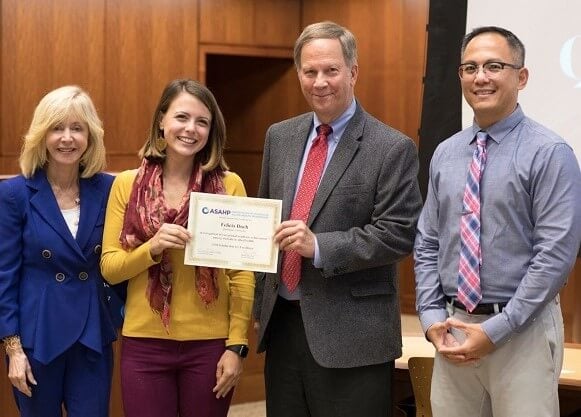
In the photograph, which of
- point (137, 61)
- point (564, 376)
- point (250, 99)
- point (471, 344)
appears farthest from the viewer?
point (250, 99)

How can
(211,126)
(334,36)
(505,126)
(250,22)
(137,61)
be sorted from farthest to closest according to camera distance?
(250,22) → (137,61) → (211,126) → (334,36) → (505,126)

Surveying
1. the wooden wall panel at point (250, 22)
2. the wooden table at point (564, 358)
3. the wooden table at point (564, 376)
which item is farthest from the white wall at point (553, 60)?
the wooden wall panel at point (250, 22)

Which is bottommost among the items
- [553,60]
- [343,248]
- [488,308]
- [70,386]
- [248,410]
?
[248,410]

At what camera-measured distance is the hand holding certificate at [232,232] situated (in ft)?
9.08

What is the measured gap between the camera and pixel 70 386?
116 inches

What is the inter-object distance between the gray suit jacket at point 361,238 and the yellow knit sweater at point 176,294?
0.20m

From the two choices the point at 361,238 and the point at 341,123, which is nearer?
the point at 361,238

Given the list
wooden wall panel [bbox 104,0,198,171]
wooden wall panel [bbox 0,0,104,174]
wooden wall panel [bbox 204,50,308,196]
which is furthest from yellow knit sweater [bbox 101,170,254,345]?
wooden wall panel [bbox 204,50,308,196]

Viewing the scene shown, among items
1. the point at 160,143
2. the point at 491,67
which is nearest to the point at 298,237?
the point at 160,143

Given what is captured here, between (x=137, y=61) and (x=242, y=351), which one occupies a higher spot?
(x=137, y=61)

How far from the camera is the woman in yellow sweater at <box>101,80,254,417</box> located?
9.36 feet

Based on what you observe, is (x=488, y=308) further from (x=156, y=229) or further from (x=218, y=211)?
(x=156, y=229)

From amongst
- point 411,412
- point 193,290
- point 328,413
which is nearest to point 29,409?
point 193,290

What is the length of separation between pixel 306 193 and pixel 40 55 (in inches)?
205
